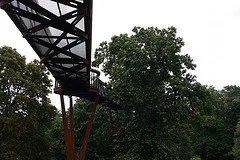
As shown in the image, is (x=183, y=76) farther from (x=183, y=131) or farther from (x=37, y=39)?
(x=37, y=39)

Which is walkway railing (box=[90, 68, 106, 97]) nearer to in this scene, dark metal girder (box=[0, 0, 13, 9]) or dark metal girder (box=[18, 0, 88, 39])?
dark metal girder (box=[18, 0, 88, 39])

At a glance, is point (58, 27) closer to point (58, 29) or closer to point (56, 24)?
point (56, 24)

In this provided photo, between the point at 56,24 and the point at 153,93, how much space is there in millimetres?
11695

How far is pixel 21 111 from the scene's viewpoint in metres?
20.0

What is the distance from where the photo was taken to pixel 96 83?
17.1m

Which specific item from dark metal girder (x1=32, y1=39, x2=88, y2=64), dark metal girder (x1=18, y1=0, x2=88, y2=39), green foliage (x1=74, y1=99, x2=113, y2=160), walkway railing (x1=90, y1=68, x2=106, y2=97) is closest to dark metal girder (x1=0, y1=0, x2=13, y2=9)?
dark metal girder (x1=18, y1=0, x2=88, y2=39)

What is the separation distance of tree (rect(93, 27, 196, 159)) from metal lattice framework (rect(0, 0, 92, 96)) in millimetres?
7129

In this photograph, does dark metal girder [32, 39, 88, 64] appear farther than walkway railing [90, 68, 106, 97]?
No

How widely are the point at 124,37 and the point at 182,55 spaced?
3.81 m

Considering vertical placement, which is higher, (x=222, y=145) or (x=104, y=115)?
(x=222, y=145)

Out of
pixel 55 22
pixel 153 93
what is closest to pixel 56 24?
pixel 55 22

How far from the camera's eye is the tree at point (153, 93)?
18.3 m

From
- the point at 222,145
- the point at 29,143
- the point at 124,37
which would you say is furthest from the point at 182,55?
the point at 222,145

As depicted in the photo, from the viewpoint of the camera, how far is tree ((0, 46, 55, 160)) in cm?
1864
